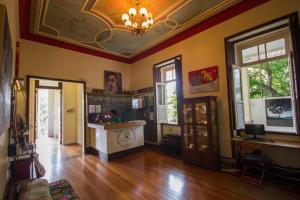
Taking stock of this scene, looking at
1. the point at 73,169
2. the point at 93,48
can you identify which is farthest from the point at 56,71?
the point at 73,169

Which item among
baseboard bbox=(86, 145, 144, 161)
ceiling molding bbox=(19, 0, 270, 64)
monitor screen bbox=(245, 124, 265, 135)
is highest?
ceiling molding bbox=(19, 0, 270, 64)

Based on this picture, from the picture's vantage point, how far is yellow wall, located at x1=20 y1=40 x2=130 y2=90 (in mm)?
4266

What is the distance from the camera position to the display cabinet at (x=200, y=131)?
3.60m

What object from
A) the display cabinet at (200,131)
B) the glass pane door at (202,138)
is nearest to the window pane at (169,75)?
the display cabinet at (200,131)

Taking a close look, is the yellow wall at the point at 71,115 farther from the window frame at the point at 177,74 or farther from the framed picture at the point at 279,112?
the framed picture at the point at 279,112

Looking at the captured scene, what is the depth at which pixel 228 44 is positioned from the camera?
3711 millimetres

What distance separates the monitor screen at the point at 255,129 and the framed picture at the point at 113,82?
447 centimetres

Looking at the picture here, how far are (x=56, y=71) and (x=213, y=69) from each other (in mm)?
4434

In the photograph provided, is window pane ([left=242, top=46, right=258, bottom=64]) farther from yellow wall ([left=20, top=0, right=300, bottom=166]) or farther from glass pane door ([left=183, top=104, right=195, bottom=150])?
glass pane door ([left=183, top=104, right=195, bottom=150])

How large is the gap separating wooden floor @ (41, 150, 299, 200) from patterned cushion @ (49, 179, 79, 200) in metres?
0.61

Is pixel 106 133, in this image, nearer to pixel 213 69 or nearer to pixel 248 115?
pixel 213 69

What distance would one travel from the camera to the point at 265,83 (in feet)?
11.4

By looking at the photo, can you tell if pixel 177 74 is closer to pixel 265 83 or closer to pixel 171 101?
pixel 171 101

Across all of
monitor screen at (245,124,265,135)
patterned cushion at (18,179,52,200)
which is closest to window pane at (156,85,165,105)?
monitor screen at (245,124,265,135)
